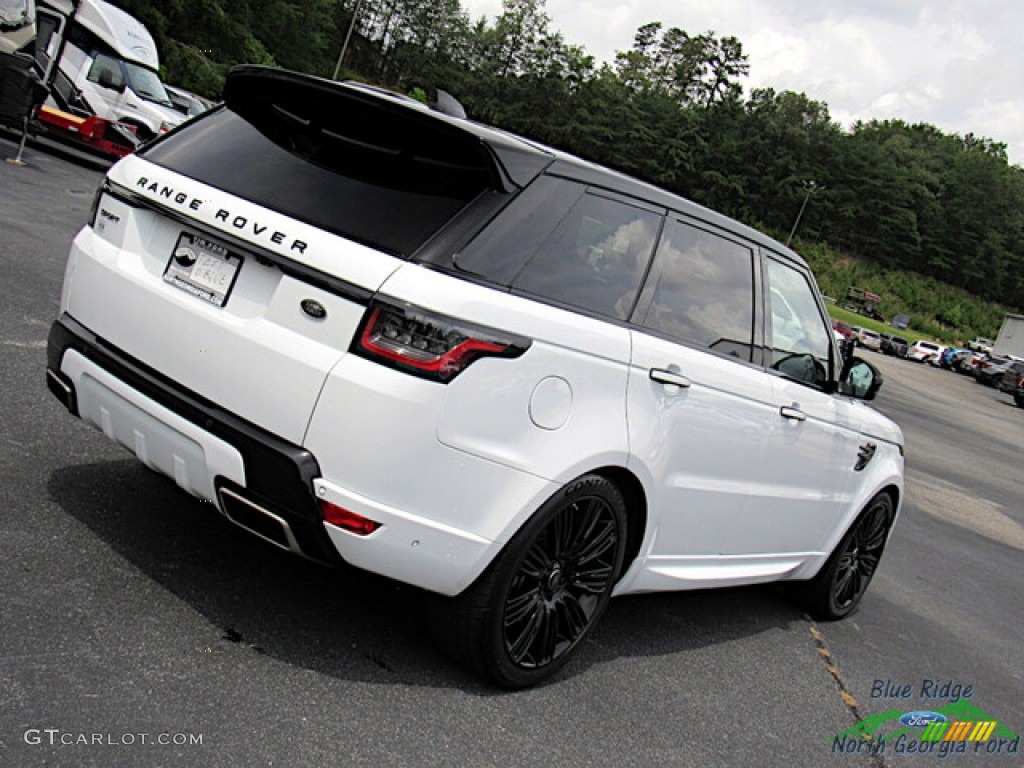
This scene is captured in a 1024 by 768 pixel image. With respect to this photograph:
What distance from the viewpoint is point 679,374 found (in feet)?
11.4

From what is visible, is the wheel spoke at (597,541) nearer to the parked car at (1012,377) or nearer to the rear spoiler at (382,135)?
the rear spoiler at (382,135)

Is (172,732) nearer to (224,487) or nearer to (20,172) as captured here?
(224,487)

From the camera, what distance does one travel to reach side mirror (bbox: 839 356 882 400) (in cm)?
486

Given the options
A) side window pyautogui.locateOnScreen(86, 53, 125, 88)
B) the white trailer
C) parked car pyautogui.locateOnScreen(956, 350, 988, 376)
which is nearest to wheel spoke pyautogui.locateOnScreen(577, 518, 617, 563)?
side window pyautogui.locateOnScreen(86, 53, 125, 88)

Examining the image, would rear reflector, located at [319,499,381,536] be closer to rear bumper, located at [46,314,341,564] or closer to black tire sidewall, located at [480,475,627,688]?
rear bumper, located at [46,314,341,564]

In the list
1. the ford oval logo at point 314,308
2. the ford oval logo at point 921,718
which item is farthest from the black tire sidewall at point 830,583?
the ford oval logo at point 314,308

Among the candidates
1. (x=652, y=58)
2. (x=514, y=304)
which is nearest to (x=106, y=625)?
(x=514, y=304)

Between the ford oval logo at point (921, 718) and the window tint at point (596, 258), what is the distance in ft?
7.83

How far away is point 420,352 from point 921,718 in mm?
3127

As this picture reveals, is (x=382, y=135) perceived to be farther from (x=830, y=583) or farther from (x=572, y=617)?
(x=830, y=583)

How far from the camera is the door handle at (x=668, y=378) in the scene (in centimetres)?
337

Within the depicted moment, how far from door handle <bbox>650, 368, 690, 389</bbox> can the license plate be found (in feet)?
4.78

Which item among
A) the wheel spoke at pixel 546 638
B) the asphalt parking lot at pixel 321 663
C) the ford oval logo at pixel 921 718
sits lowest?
the asphalt parking lot at pixel 321 663

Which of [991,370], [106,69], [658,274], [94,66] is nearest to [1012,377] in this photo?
[991,370]
